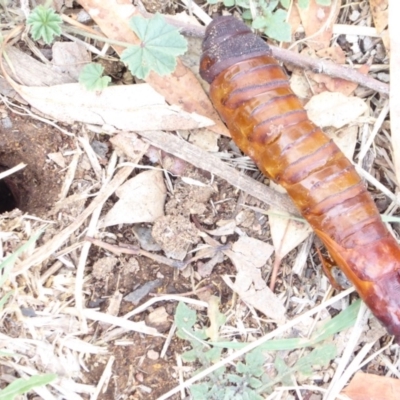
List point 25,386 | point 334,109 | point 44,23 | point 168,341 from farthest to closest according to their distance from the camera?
point 334,109, point 168,341, point 44,23, point 25,386

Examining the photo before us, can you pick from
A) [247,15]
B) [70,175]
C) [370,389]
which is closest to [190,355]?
[370,389]

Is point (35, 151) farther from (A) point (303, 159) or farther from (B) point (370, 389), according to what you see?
(B) point (370, 389)

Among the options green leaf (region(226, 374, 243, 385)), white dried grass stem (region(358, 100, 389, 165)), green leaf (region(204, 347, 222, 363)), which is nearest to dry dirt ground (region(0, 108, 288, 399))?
green leaf (region(204, 347, 222, 363))

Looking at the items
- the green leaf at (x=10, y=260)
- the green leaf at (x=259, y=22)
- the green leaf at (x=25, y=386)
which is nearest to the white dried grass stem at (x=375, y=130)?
the green leaf at (x=259, y=22)

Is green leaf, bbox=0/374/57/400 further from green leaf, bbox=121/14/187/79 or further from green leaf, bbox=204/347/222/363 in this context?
green leaf, bbox=121/14/187/79

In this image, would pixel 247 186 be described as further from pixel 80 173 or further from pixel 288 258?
pixel 80 173

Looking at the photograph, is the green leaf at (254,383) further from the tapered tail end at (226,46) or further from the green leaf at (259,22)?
the green leaf at (259,22)
